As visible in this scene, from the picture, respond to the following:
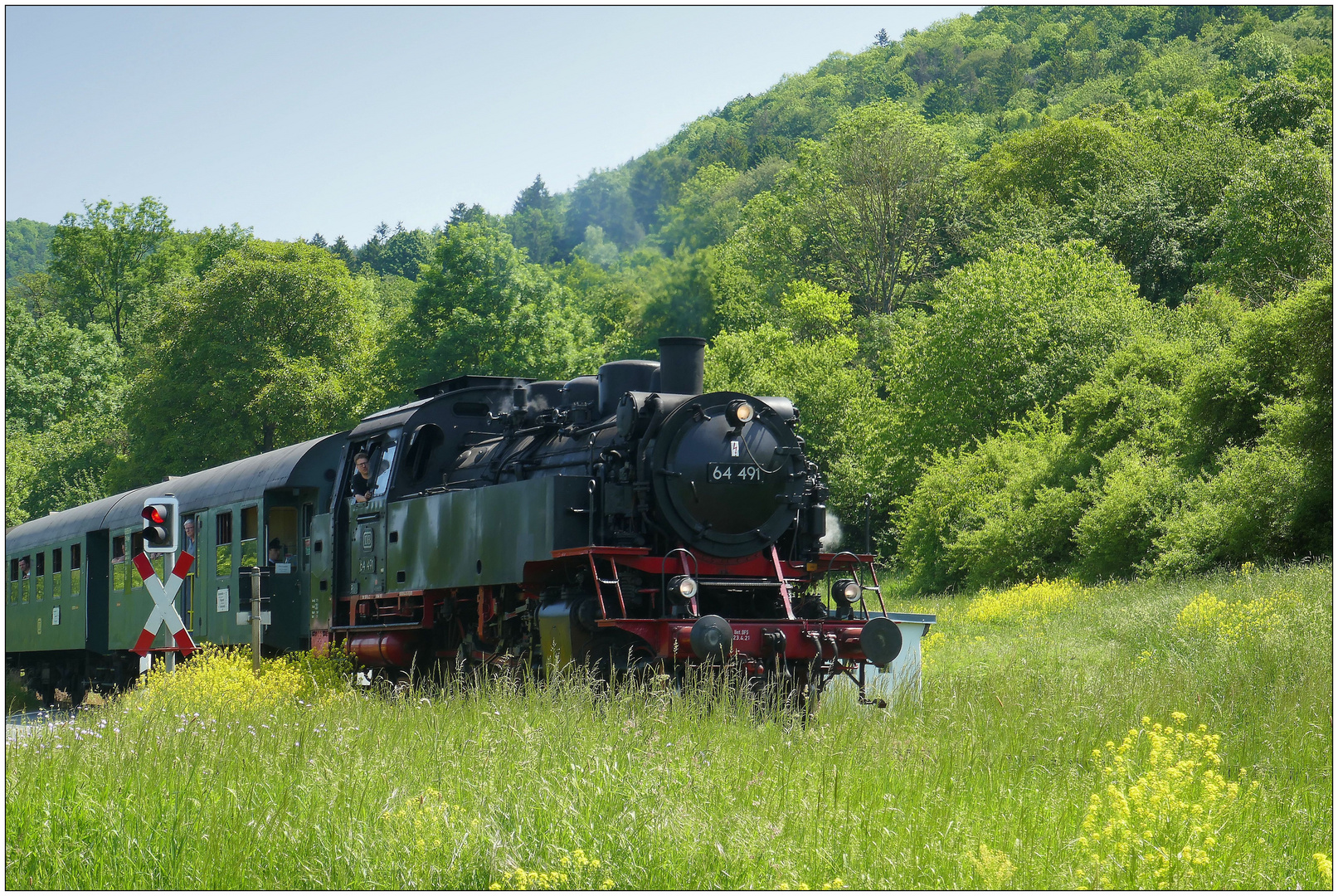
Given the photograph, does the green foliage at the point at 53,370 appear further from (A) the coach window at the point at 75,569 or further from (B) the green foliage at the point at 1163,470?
(B) the green foliage at the point at 1163,470

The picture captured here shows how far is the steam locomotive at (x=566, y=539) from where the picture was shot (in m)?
9.60

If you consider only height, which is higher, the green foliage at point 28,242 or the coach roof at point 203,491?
the green foliage at point 28,242

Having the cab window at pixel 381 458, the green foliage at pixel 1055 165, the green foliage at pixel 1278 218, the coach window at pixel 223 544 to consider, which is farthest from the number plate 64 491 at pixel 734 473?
the green foliage at pixel 1055 165

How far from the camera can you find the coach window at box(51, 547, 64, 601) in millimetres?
20078

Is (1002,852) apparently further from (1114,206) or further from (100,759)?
(1114,206)

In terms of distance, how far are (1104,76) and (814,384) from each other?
188 feet

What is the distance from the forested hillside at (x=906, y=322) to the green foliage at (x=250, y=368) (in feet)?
0.32

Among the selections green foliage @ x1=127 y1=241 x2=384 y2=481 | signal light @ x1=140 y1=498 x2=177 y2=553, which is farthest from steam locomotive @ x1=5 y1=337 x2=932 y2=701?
green foliage @ x1=127 y1=241 x2=384 y2=481

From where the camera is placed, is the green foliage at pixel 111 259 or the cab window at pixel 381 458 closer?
the cab window at pixel 381 458

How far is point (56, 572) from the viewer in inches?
798

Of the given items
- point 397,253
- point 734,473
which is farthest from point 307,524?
point 397,253

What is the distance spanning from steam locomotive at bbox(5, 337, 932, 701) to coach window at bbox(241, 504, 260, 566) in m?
0.03

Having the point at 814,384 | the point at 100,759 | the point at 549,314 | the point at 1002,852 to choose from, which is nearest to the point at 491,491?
the point at 100,759

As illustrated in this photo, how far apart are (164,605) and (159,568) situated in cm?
711
